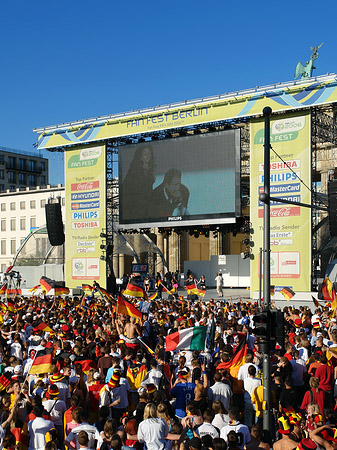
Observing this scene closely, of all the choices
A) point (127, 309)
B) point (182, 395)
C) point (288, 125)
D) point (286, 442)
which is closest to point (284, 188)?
point (288, 125)

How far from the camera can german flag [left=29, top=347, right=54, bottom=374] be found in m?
9.90

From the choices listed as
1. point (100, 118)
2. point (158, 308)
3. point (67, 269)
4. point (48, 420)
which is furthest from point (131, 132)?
point (48, 420)

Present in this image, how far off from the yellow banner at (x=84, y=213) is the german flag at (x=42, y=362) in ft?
97.0

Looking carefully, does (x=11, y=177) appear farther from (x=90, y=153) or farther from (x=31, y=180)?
(x=90, y=153)

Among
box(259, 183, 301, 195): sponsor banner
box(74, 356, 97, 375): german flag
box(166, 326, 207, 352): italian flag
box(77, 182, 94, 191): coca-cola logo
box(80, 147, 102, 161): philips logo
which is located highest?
box(80, 147, 102, 161): philips logo

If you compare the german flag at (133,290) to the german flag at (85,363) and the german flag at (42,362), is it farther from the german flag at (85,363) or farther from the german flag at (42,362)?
the german flag at (42,362)

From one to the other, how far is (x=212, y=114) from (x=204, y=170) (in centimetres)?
342

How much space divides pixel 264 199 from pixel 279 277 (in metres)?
22.4

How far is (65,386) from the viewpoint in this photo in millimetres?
8906

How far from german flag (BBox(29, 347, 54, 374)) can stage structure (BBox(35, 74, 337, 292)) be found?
65.7ft

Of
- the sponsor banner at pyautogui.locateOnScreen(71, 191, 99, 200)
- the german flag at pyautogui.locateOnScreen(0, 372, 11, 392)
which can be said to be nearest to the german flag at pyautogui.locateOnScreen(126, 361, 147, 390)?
the german flag at pyautogui.locateOnScreen(0, 372, 11, 392)

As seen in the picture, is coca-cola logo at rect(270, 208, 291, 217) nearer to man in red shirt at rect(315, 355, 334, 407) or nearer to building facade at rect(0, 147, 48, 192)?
man in red shirt at rect(315, 355, 334, 407)

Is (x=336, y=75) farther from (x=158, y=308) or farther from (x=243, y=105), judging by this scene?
(x=158, y=308)

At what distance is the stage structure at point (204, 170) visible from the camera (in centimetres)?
3162
